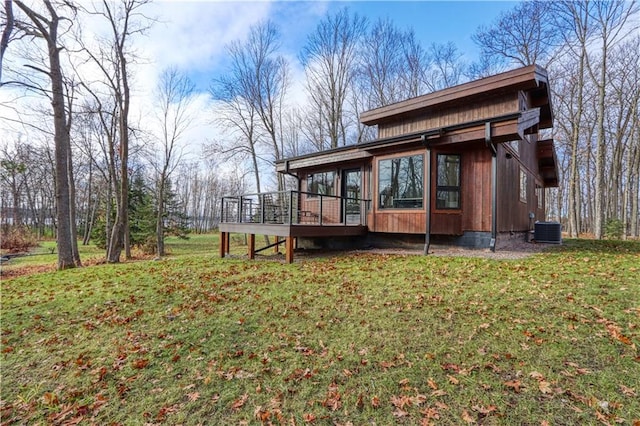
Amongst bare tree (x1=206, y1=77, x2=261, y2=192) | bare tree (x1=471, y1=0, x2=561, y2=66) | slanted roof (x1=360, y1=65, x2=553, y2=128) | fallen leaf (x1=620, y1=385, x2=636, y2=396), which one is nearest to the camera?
fallen leaf (x1=620, y1=385, x2=636, y2=396)

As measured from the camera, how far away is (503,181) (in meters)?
9.28

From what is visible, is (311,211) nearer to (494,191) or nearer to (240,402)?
(494,191)

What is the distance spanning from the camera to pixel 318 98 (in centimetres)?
2139

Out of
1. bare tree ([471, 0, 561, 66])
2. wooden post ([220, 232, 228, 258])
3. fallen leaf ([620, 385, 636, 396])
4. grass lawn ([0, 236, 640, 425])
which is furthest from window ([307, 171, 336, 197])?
bare tree ([471, 0, 561, 66])

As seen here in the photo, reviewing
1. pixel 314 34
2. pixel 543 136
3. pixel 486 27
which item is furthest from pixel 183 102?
pixel 543 136

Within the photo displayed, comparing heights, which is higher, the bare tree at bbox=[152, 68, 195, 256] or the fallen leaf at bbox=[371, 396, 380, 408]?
the bare tree at bbox=[152, 68, 195, 256]

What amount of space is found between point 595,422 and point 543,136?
84.1ft

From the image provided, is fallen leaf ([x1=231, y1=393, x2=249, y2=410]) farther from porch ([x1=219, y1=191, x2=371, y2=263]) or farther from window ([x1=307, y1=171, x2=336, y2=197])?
window ([x1=307, y1=171, x2=336, y2=197])

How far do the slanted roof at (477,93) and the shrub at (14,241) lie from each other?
20441 millimetres

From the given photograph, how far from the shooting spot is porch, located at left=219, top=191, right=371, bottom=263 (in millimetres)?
8264

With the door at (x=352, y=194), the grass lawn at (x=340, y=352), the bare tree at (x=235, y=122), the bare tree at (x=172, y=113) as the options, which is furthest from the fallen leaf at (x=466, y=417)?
the bare tree at (x=235, y=122)

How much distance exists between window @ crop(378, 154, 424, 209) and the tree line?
36.4 feet

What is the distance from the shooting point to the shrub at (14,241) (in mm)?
16422

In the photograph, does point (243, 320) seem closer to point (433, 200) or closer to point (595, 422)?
point (595, 422)
